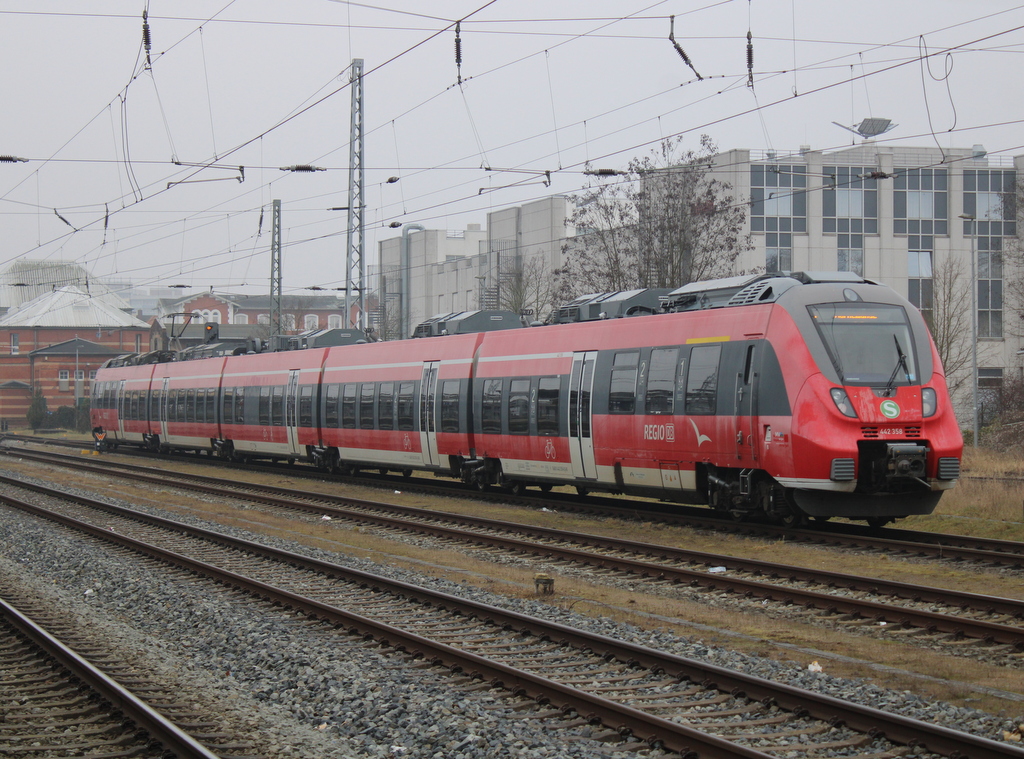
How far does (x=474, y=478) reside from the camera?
23641 mm

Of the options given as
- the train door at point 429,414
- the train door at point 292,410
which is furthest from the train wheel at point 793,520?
the train door at point 292,410

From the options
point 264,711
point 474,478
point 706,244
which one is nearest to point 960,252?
point 706,244

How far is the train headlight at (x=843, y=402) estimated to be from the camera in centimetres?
1435

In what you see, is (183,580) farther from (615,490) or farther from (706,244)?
(706,244)

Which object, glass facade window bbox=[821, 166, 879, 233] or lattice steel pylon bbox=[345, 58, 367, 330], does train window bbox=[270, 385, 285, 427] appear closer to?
lattice steel pylon bbox=[345, 58, 367, 330]


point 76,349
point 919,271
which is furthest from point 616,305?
point 76,349

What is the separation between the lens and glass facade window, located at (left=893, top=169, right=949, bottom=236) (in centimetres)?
6200

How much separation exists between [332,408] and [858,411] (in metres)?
18.0

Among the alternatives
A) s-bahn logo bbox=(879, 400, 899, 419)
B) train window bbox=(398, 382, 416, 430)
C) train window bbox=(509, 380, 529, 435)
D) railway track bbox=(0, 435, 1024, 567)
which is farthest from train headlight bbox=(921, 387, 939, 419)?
train window bbox=(398, 382, 416, 430)

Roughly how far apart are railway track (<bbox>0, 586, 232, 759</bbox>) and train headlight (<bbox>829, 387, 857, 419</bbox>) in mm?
9457

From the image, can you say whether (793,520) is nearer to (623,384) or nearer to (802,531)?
(802,531)

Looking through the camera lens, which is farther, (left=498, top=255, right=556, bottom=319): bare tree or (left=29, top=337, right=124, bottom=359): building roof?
(left=29, top=337, right=124, bottom=359): building roof

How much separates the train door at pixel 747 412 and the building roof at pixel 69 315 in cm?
10146

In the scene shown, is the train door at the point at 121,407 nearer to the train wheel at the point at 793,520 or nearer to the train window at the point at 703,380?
the train window at the point at 703,380
